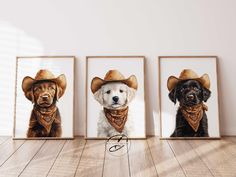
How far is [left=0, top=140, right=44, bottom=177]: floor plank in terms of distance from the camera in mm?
2180

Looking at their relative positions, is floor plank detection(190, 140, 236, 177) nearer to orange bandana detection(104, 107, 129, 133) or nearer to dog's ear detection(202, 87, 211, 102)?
dog's ear detection(202, 87, 211, 102)

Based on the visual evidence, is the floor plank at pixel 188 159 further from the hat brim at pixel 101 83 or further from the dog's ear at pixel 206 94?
the hat brim at pixel 101 83

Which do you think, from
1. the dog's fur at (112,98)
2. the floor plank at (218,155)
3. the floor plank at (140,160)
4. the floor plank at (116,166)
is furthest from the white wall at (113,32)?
the floor plank at (116,166)

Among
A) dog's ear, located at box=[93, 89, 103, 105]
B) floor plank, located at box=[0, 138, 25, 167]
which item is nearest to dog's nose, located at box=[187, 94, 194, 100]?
dog's ear, located at box=[93, 89, 103, 105]

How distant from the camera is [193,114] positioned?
9.95 ft

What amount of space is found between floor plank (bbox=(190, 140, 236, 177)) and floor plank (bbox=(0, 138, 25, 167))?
1597 mm

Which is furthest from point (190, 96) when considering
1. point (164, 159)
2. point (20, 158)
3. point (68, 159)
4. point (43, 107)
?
point (20, 158)

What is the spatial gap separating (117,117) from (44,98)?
0.76 metres

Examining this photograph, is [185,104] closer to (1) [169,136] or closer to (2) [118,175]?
(1) [169,136]

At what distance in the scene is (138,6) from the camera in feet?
10.0

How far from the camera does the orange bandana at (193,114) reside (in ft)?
9.93

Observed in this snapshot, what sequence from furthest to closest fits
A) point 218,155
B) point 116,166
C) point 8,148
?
1. point 8,148
2. point 218,155
3. point 116,166

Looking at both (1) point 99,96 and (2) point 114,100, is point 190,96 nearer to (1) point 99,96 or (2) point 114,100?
→ (2) point 114,100

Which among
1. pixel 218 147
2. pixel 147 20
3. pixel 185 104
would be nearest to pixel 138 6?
pixel 147 20
